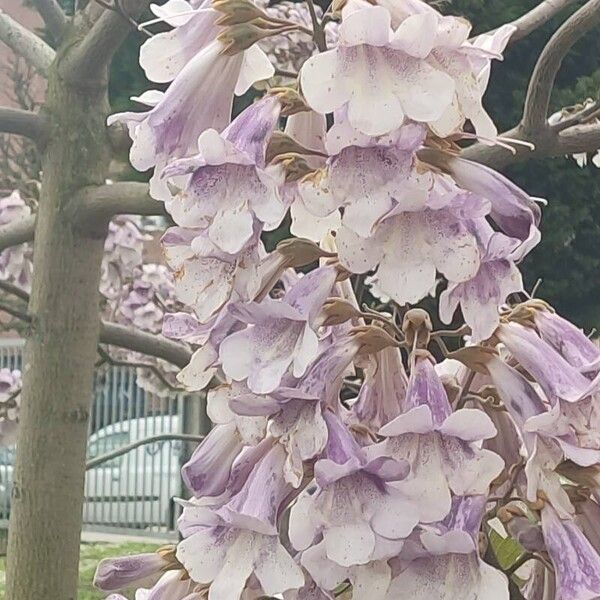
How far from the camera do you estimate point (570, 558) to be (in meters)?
0.73

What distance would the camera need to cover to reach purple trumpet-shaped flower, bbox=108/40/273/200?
29.9 inches

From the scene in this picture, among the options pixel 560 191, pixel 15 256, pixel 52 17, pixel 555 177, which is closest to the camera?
pixel 52 17

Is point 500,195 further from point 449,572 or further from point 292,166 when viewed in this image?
point 449,572

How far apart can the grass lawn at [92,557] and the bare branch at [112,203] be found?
4395mm

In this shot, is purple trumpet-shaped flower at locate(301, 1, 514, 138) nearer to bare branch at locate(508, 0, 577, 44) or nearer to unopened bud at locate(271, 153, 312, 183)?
unopened bud at locate(271, 153, 312, 183)

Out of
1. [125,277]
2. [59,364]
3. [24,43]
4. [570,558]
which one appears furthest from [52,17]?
[125,277]

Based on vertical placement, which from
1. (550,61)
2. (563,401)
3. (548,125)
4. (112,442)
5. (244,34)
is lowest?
(563,401)

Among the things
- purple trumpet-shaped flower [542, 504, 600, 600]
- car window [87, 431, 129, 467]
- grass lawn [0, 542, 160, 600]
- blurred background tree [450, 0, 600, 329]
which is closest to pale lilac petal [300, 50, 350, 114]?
purple trumpet-shaped flower [542, 504, 600, 600]

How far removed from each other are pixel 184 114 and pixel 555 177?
5473mm

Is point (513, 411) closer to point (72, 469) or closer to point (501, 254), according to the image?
point (501, 254)

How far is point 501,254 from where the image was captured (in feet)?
2.34

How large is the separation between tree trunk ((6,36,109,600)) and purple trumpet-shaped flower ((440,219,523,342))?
1.05 m

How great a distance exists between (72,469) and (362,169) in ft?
3.82

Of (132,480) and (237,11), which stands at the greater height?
(132,480)
